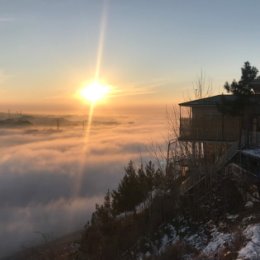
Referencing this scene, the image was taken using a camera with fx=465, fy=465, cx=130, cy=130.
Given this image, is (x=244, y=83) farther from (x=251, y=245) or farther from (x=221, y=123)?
(x=251, y=245)

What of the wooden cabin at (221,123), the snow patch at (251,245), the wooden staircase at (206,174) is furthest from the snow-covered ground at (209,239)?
the wooden cabin at (221,123)

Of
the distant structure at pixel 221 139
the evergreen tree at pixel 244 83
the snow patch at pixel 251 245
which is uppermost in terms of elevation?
the evergreen tree at pixel 244 83

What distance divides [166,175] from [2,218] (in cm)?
15337

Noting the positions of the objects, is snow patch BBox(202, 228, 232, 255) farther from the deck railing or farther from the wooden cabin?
the deck railing

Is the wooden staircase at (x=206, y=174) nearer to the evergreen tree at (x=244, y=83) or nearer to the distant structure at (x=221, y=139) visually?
the distant structure at (x=221, y=139)

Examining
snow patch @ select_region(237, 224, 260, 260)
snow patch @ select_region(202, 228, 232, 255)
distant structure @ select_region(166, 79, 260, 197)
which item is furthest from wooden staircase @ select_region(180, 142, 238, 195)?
snow patch @ select_region(237, 224, 260, 260)

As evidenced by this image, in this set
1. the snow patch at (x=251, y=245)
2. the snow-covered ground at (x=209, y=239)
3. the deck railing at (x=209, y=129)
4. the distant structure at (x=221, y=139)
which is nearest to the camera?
the snow patch at (x=251, y=245)

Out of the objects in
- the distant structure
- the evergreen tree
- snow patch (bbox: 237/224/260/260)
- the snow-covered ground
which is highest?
the evergreen tree

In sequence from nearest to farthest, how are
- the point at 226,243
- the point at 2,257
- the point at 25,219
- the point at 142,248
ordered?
the point at 226,243
the point at 142,248
the point at 2,257
the point at 25,219

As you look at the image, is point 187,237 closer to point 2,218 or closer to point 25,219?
point 25,219

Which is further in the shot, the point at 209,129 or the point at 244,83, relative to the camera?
the point at 209,129

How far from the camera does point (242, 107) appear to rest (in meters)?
29.5

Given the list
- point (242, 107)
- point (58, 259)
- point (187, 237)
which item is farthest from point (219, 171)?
point (58, 259)

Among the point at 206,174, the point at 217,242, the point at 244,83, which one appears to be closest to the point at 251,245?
the point at 217,242
